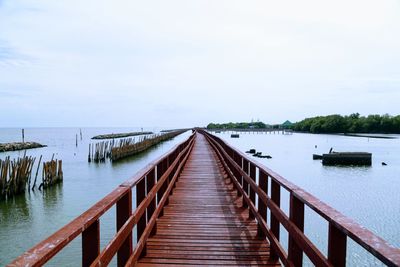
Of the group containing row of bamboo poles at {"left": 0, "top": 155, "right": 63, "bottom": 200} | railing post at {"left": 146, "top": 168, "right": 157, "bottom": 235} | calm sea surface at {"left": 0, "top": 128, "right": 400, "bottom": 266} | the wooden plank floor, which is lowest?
calm sea surface at {"left": 0, "top": 128, "right": 400, "bottom": 266}

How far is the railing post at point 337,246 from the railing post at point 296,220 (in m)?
0.90

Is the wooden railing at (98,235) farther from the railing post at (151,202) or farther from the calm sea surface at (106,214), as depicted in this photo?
the calm sea surface at (106,214)

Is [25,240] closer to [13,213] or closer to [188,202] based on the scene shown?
[13,213]

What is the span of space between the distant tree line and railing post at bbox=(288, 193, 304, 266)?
6313 inches

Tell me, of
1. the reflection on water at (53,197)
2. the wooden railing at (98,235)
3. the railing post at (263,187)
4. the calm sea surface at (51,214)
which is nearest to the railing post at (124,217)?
the wooden railing at (98,235)

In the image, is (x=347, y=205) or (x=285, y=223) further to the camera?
(x=347, y=205)

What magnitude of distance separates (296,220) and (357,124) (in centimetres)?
16755

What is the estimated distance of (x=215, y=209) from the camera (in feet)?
24.4

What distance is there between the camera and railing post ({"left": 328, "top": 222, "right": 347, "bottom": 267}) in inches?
92.1

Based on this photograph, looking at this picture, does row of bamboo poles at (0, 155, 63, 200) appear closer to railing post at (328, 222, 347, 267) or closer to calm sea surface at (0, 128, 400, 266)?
calm sea surface at (0, 128, 400, 266)

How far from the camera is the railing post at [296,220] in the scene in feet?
11.0

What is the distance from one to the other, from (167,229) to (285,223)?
2755 mm

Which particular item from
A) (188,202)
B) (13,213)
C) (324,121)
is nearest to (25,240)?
(13,213)

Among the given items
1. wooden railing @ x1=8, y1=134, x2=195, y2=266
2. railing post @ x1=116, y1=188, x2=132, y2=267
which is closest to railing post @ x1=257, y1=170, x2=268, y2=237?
wooden railing @ x1=8, y1=134, x2=195, y2=266
